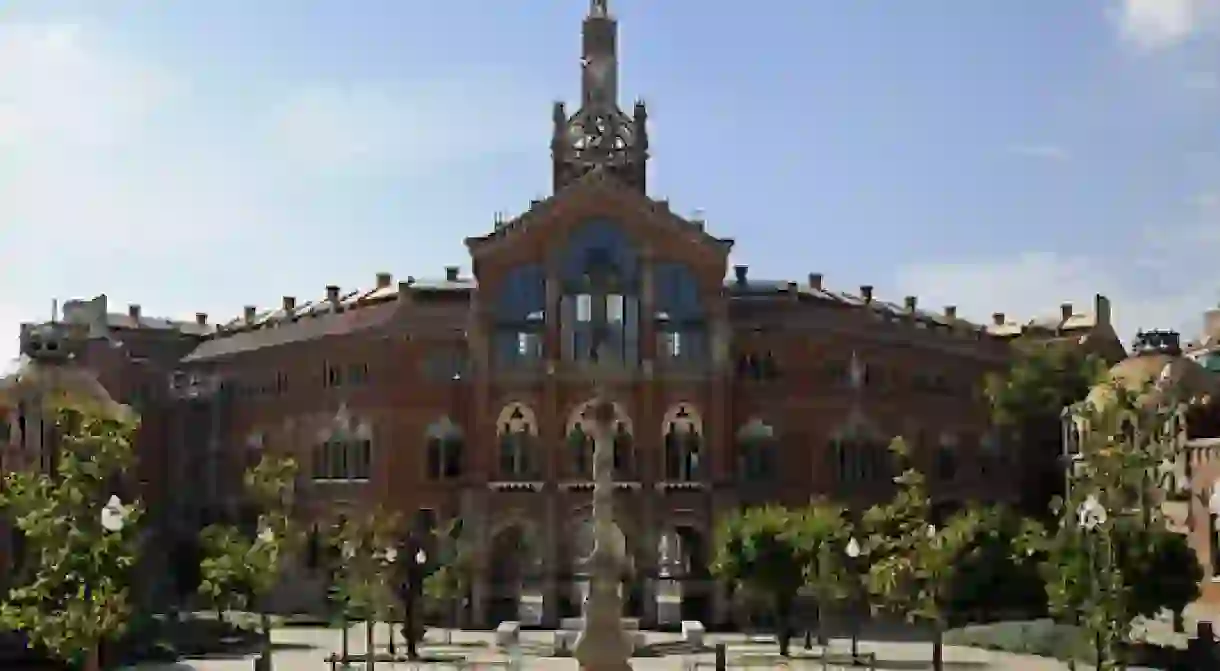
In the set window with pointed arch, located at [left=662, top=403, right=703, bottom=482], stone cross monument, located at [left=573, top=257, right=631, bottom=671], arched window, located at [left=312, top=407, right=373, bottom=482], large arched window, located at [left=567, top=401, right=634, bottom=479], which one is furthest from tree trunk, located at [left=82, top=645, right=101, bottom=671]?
window with pointed arch, located at [left=662, top=403, right=703, bottom=482]

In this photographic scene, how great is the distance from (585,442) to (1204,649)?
32.3m

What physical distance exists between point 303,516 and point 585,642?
157 ft

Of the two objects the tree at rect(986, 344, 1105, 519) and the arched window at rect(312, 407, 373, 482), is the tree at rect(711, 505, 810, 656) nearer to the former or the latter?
the arched window at rect(312, 407, 373, 482)

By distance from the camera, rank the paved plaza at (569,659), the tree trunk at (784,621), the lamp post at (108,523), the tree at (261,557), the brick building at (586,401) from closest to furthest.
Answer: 1. the lamp post at (108,523)
2. the tree at (261,557)
3. the paved plaza at (569,659)
4. the tree trunk at (784,621)
5. the brick building at (586,401)

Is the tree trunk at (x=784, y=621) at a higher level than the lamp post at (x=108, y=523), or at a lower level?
lower

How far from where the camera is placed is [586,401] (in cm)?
7912

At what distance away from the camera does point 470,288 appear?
85.3 meters

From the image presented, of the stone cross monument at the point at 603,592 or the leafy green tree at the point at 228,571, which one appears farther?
the leafy green tree at the point at 228,571

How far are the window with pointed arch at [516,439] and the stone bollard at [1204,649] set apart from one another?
3331cm

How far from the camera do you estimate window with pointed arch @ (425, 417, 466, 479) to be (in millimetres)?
81125

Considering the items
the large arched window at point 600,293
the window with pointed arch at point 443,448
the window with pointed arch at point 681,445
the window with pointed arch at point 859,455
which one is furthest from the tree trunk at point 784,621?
the window with pointed arch at point 443,448

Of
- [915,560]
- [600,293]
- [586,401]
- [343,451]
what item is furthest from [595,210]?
[915,560]

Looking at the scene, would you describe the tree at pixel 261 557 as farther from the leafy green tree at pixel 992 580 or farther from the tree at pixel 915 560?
the leafy green tree at pixel 992 580

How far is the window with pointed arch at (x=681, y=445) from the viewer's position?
262ft
